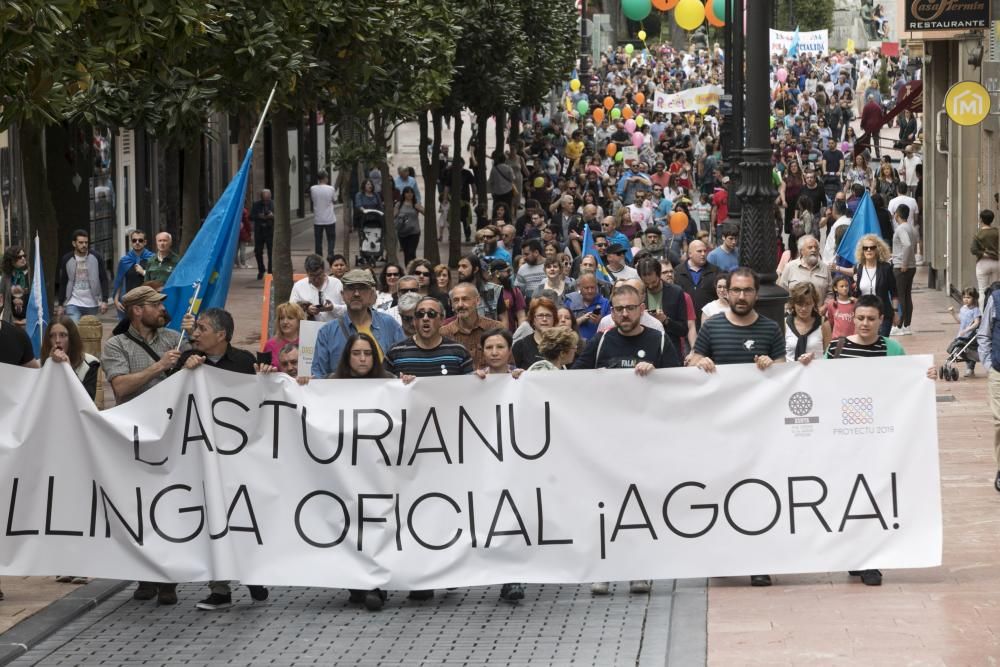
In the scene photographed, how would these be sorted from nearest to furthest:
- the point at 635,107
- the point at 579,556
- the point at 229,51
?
the point at 579,556 → the point at 229,51 → the point at 635,107

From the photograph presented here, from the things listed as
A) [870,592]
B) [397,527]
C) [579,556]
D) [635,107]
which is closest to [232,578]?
[397,527]

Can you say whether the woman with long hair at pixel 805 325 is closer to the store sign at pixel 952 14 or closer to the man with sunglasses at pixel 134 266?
the man with sunglasses at pixel 134 266

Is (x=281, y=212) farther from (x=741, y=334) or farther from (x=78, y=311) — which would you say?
(x=741, y=334)

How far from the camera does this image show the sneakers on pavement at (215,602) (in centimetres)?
984

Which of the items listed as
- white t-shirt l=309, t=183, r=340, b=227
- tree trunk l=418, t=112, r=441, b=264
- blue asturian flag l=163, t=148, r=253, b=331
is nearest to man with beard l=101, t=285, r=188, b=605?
blue asturian flag l=163, t=148, r=253, b=331

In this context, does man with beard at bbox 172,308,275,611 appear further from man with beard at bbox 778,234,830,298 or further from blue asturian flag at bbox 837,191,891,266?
blue asturian flag at bbox 837,191,891,266

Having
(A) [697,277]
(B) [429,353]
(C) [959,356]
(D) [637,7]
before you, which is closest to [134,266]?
(A) [697,277]

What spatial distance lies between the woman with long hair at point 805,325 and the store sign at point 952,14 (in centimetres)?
1146

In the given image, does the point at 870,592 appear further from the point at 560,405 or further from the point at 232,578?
the point at 232,578

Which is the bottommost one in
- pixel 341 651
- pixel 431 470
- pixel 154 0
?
pixel 341 651

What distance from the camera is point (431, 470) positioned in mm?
9711

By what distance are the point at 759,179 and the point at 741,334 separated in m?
4.36

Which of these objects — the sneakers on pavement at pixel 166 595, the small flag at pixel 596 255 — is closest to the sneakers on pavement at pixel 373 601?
the sneakers on pavement at pixel 166 595

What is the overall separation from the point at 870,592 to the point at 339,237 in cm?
3034
